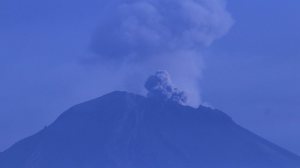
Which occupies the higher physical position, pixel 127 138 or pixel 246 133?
pixel 246 133

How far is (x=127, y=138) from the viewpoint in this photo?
4659cm

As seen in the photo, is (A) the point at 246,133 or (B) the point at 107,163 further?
(A) the point at 246,133

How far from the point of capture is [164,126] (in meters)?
48.0

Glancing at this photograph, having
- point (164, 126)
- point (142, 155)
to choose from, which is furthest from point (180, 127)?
point (142, 155)

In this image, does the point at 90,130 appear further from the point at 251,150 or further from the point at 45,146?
the point at 251,150

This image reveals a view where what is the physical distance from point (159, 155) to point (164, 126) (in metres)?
3.49

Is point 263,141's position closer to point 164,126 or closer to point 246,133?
point 246,133

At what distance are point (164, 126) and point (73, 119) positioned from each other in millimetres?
5268

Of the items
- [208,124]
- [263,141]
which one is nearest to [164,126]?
[208,124]

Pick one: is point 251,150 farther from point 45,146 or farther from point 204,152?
point 45,146

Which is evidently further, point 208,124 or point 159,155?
point 208,124

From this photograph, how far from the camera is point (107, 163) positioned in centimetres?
4478

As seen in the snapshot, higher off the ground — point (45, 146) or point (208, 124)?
point (208, 124)

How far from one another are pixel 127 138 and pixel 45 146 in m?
4.75
